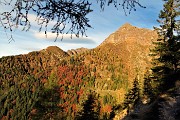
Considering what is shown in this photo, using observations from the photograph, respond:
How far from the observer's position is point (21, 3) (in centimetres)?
452

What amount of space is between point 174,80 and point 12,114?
18200 cm

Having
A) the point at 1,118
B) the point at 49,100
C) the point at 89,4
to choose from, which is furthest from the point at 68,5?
the point at 1,118

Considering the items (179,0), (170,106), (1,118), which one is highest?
(179,0)

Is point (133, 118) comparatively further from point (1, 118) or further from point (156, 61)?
point (1, 118)

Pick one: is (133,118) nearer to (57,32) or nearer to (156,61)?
(156,61)

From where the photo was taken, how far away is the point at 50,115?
3503cm

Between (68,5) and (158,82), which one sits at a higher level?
(68,5)

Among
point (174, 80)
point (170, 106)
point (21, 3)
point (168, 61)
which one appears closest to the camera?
point (21, 3)

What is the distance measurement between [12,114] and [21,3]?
8122 inches

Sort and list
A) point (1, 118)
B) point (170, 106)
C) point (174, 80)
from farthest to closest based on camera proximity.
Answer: point (1, 118), point (174, 80), point (170, 106)

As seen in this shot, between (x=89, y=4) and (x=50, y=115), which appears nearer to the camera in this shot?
(x=89, y=4)

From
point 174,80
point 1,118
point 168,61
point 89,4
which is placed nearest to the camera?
point 89,4

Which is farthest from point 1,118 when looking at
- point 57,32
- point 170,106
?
point 57,32

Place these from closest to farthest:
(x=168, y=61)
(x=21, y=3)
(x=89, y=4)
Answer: (x=21, y=3), (x=89, y=4), (x=168, y=61)
